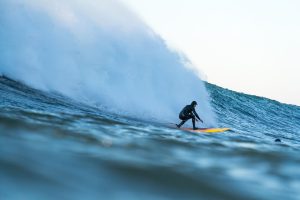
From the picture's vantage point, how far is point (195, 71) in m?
19.4

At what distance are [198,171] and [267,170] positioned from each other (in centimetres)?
131

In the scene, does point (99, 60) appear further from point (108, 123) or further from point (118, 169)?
point (118, 169)

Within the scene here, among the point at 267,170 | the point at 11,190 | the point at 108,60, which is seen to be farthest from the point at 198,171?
the point at 108,60

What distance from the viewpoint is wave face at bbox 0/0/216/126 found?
1423cm

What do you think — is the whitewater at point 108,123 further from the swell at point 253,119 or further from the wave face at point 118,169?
the swell at point 253,119

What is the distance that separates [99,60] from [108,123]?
879cm

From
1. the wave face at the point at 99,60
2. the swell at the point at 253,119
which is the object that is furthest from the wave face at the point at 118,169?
the swell at the point at 253,119

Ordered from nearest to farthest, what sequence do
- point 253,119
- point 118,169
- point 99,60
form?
point 118,169 → point 99,60 → point 253,119

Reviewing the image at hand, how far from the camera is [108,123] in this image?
8.23 m

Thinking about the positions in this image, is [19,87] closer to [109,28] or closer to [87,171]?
[109,28]

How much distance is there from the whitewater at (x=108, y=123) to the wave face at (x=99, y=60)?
5 cm

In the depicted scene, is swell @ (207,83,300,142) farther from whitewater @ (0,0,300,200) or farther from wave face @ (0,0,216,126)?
wave face @ (0,0,216,126)

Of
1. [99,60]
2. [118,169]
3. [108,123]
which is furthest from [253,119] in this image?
[118,169]

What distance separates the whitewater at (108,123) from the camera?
3.38 metres
